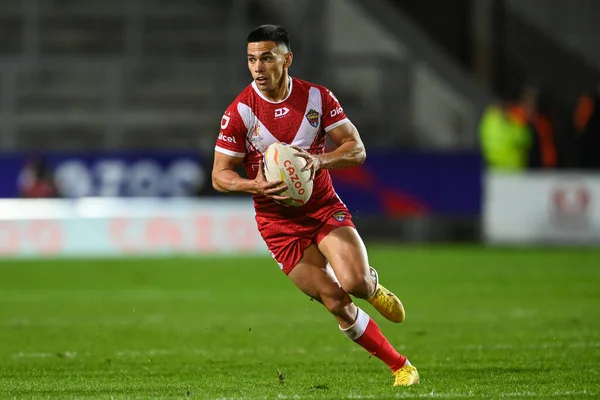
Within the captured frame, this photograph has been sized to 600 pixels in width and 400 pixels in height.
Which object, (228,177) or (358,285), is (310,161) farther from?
(358,285)

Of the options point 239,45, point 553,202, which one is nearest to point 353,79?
point 239,45

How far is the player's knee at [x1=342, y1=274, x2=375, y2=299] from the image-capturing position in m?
7.39

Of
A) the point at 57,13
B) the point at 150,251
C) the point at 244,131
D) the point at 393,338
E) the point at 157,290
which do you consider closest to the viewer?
the point at 244,131

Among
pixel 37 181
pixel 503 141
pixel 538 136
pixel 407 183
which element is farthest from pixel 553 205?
pixel 37 181

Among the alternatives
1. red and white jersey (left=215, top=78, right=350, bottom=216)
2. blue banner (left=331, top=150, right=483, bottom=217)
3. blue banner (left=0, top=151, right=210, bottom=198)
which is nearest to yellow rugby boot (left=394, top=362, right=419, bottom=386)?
red and white jersey (left=215, top=78, right=350, bottom=216)

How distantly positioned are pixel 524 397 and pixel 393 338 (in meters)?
3.80

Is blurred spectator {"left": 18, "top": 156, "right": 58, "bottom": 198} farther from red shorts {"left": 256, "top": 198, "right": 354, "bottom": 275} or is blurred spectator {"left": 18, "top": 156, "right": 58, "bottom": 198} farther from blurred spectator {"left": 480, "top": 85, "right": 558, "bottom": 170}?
red shorts {"left": 256, "top": 198, "right": 354, "bottom": 275}

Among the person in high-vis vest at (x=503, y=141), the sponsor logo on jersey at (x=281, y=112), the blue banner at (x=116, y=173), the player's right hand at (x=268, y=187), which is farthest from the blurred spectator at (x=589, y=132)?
the player's right hand at (x=268, y=187)

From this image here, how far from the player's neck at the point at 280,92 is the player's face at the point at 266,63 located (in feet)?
0.27

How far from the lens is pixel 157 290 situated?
15453 mm

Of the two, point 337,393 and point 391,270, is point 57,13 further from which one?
point 337,393

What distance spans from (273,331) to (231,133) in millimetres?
3995

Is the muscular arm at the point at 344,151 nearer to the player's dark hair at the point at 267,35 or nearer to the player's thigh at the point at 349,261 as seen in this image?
the player's thigh at the point at 349,261

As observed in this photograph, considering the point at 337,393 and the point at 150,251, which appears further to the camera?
the point at 150,251
